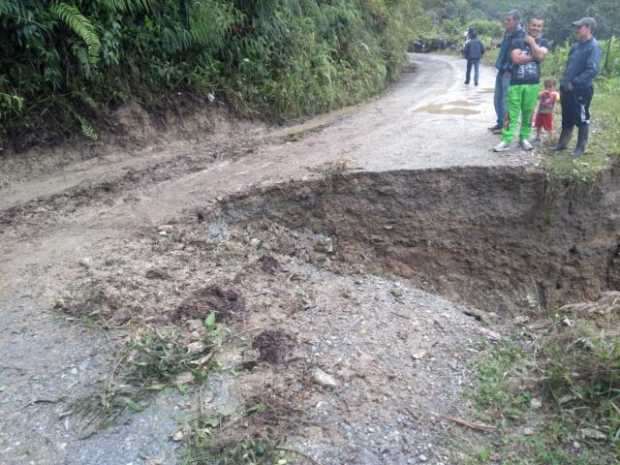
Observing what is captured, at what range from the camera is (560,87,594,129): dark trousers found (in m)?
5.86

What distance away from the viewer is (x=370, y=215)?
245 inches

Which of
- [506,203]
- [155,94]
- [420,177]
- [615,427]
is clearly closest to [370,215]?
[420,177]

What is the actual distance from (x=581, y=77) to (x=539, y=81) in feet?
2.07

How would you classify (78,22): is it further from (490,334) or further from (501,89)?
(490,334)

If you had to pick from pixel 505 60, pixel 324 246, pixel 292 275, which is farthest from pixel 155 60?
pixel 505 60

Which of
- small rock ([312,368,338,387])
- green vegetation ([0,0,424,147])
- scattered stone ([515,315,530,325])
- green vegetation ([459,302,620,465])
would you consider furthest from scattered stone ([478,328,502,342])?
green vegetation ([0,0,424,147])

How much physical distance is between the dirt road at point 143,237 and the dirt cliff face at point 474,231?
312mm

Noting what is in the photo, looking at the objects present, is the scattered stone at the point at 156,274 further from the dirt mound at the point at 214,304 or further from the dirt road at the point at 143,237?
the dirt mound at the point at 214,304

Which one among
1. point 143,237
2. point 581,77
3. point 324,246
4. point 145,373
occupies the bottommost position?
point 324,246

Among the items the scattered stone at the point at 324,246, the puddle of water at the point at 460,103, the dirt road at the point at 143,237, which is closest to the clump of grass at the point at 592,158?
the dirt road at the point at 143,237

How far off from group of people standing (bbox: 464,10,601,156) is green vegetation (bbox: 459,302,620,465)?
309 centimetres

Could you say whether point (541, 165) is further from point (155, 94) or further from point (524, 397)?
point (155, 94)

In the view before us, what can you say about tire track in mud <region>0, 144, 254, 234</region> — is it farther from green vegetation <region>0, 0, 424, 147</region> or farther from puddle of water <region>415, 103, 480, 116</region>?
puddle of water <region>415, 103, 480, 116</region>

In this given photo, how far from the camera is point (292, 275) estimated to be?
513 centimetres
